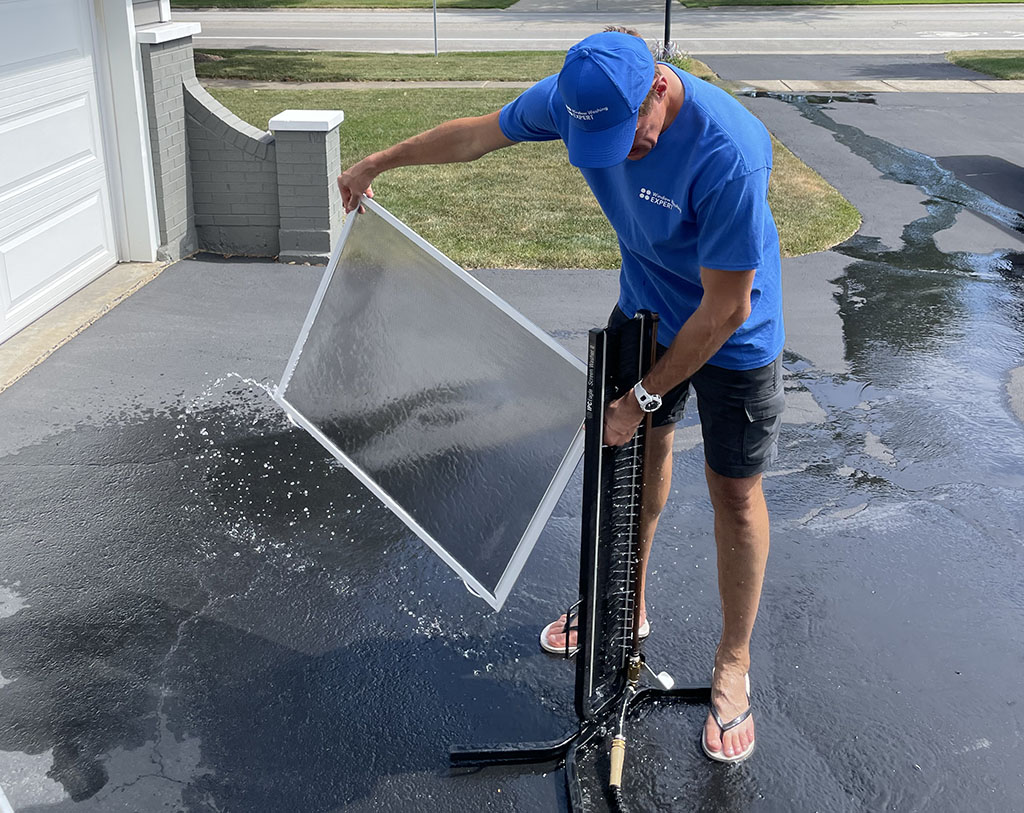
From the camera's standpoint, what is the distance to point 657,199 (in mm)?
2654

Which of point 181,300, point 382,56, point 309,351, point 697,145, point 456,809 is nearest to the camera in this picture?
point 697,145

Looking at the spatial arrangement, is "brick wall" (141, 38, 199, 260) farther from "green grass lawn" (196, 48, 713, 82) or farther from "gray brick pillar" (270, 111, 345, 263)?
"green grass lawn" (196, 48, 713, 82)

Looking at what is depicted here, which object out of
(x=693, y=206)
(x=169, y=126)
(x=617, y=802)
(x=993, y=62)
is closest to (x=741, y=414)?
(x=693, y=206)

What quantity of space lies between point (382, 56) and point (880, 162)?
12088mm

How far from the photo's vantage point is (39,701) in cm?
338

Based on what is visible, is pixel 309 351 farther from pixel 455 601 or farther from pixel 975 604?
pixel 975 604

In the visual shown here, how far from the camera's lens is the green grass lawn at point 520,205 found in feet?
27.6

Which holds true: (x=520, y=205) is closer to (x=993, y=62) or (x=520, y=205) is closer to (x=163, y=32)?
(x=163, y=32)

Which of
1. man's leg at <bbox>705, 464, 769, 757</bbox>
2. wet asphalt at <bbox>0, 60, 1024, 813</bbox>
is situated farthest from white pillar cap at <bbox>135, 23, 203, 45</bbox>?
man's leg at <bbox>705, 464, 769, 757</bbox>

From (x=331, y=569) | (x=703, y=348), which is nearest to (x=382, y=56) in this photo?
(x=331, y=569)

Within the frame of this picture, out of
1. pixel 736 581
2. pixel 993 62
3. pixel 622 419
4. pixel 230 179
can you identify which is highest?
pixel 622 419

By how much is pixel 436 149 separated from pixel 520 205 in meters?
6.61

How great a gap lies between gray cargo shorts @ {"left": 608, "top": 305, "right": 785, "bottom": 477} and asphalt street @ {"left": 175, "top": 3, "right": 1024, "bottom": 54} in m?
19.9

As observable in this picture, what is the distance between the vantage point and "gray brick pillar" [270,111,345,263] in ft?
24.5
